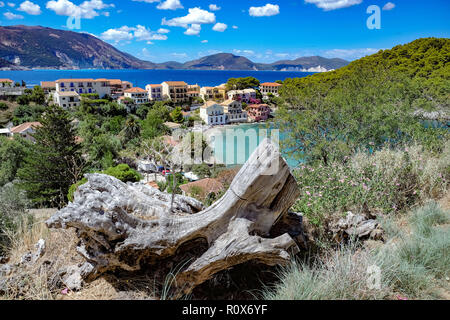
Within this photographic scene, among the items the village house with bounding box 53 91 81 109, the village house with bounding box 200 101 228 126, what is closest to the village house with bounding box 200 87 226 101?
the village house with bounding box 200 101 228 126

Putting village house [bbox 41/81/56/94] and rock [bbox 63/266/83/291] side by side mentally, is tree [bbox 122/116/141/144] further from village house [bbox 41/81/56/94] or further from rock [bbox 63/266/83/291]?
rock [bbox 63/266/83/291]

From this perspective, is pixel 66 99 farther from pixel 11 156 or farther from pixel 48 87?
pixel 11 156

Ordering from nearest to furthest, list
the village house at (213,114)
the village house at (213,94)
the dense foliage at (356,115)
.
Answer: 1. the dense foliage at (356,115)
2. the village house at (213,114)
3. the village house at (213,94)

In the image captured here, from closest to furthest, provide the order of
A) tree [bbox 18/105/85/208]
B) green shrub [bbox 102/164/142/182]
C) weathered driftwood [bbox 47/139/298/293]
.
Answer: weathered driftwood [bbox 47/139/298/293], green shrub [bbox 102/164/142/182], tree [bbox 18/105/85/208]

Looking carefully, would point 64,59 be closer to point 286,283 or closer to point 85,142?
point 85,142

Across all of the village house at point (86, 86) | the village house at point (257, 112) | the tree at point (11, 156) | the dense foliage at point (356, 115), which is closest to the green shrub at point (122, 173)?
the tree at point (11, 156)

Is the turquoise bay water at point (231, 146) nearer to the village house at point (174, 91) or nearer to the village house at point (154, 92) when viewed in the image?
the village house at point (174, 91)
